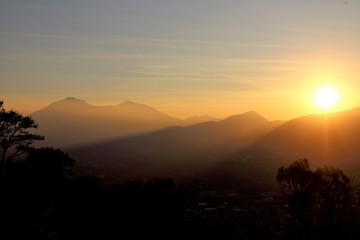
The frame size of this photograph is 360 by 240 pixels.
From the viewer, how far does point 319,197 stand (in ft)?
161

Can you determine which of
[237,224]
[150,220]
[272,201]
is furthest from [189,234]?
[272,201]

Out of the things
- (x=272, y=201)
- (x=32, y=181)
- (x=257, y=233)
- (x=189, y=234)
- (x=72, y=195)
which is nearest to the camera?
(x=32, y=181)

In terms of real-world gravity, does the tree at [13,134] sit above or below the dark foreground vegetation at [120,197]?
above

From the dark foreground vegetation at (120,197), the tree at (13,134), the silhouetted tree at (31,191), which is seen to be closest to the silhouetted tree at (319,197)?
the dark foreground vegetation at (120,197)

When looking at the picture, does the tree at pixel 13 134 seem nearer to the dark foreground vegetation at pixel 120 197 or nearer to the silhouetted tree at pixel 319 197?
the dark foreground vegetation at pixel 120 197

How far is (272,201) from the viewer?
13550 cm

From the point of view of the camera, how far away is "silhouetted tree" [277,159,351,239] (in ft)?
160

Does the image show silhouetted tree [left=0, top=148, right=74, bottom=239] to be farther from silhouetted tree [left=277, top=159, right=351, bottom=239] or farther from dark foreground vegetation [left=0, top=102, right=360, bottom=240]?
silhouetted tree [left=277, top=159, right=351, bottom=239]

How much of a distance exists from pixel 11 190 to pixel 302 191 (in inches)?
1182

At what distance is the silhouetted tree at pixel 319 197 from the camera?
160 feet

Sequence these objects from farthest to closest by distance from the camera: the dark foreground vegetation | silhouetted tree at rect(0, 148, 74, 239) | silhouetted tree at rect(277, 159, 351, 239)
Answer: silhouetted tree at rect(277, 159, 351, 239) → the dark foreground vegetation → silhouetted tree at rect(0, 148, 74, 239)

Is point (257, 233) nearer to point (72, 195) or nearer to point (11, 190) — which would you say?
point (72, 195)

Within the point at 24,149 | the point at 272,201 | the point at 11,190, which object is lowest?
the point at 272,201

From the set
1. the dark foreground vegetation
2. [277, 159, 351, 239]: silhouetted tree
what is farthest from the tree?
[277, 159, 351, 239]: silhouetted tree
